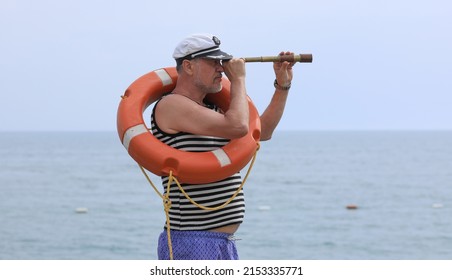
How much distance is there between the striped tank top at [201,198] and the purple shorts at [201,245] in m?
0.03

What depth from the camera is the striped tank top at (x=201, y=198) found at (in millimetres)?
3334

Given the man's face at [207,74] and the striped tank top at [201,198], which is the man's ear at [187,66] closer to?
the man's face at [207,74]

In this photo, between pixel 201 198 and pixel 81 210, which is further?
pixel 81 210

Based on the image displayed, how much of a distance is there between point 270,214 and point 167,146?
84.6 ft

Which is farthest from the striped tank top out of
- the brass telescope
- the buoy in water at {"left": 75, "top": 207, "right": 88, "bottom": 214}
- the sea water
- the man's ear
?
the buoy in water at {"left": 75, "top": 207, "right": 88, "bottom": 214}

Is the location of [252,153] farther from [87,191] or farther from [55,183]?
[55,183]

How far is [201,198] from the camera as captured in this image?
3.35 meters

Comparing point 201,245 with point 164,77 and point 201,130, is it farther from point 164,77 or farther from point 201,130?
point 164,77

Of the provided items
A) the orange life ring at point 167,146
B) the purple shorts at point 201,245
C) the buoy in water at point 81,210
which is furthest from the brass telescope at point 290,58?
the buoy in water at point 81,210

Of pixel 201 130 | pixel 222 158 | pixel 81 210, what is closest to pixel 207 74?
pixel 201 130

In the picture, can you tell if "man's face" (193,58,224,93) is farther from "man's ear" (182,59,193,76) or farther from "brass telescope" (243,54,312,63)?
"brass telescope" (243,54,312,63)

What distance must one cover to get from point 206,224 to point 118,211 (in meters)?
26.8

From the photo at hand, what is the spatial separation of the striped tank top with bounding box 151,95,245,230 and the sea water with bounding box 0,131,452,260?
17.3m
